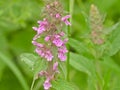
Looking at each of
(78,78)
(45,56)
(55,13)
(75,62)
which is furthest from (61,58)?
(78,78)

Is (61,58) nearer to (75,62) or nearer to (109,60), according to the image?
(75,62)

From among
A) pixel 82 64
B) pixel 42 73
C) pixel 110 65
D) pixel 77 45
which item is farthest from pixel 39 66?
pixel 110 65

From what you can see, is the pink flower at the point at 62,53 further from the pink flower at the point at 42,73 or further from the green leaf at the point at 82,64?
the green leaf at the point at 82,64

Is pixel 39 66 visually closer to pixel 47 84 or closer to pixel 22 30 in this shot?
pixel 47 84

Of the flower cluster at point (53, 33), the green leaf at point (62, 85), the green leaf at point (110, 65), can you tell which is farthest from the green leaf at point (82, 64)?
the flower cluster at point (53, 33)

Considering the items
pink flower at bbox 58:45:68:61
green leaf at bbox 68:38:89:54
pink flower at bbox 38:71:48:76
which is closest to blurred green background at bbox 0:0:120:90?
green leaf at bbox 68:38:89:54

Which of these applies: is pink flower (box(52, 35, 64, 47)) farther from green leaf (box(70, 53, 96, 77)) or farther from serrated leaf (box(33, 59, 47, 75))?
green leaf (box(70, 53, 96, 77))
